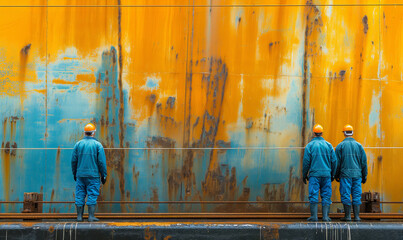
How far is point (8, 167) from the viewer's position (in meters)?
6.59

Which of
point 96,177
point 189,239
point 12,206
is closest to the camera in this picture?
point 189,239

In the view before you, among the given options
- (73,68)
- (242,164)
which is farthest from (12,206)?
(242,164)

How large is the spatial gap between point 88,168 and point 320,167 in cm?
335

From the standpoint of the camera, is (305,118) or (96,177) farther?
(305,118)

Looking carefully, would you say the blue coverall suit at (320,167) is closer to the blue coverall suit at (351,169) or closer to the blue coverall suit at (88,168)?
the blue coverall suit at (351,169)

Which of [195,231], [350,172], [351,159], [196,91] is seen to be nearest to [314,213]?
[350,172]

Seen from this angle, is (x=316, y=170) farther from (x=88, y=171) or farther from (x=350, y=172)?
(x=88, y=171)

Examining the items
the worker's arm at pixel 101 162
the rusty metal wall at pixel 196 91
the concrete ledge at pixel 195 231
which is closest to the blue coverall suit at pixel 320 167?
the concrete ledge at pixel 195 231

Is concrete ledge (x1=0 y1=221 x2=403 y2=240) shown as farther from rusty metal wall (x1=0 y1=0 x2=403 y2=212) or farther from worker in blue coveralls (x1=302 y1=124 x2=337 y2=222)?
rusty metal wall (x1=0 y1=0 x2=403 y2=212)

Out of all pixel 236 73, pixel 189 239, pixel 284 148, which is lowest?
pixel 189 239

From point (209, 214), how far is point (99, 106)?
2553 mm

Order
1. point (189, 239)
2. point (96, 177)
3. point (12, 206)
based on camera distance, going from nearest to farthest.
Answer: point (189, 239), point (96, 177), point (12, 206)

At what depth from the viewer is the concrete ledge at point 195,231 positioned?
5.25 meters

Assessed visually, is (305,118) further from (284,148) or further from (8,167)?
(8,167)
